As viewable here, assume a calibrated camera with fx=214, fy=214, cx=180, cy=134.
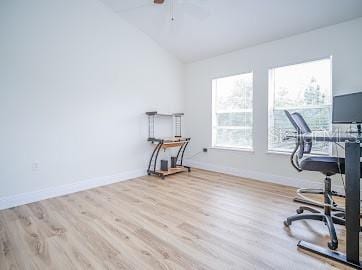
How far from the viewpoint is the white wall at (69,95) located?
8.87 feet

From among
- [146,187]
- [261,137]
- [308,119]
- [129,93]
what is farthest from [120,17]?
[308,119]

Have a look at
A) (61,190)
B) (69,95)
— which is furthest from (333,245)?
(69,95)

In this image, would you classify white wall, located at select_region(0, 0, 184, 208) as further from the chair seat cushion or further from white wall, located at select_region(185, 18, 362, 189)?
the chair seat cushion

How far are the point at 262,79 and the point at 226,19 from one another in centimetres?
113

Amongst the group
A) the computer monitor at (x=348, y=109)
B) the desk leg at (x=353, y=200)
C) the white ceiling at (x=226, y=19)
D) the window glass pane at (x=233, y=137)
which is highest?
the white ceiling at (x=226, y=19)

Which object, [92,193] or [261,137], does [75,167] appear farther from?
[261,137]

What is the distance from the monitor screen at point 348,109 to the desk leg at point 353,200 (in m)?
1.11

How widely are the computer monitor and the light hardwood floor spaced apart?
3.79ft

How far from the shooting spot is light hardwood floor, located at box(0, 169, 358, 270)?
1587 mm

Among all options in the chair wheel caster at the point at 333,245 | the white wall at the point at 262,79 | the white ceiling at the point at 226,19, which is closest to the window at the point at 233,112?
the white wall at the point at 262,79

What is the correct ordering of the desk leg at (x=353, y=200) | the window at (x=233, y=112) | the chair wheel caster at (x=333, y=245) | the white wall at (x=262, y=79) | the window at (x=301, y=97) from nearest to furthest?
the desk leg at (x=353, y=200) → the chair wheel caster at (x=333, y=245) → the white wall at (x=262, y=79) → the window at (x=301, y=97) → the window at (x=233, y=112)

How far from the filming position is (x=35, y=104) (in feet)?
9.41

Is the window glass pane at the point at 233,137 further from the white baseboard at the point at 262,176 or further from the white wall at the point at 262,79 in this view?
the white baseboard at the point at 262,176

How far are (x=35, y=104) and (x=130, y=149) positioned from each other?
1633 mm
